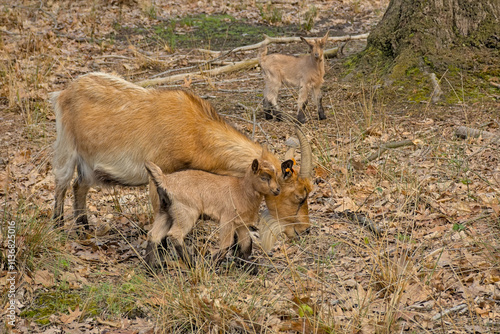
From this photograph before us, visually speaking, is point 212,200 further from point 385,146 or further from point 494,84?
point 494,84

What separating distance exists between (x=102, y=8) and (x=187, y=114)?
12815 millimetres

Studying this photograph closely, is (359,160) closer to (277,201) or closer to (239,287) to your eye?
(277,201)

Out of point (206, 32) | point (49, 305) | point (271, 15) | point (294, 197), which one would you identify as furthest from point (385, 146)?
point (271, 15)

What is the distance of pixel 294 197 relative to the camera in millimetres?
5566

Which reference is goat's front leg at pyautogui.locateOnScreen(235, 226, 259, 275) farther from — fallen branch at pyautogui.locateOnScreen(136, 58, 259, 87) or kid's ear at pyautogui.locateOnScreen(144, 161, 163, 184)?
fallen branch at pyautogui.locateOnScreen(136, 58, 259, 87)

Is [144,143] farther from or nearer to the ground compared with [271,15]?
farther from the ground

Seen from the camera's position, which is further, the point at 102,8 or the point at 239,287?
the point at 102,8

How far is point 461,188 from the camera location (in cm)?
655

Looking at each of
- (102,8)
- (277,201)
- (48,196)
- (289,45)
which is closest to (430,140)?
(277,201)

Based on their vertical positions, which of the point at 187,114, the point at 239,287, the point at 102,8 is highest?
the point at 187,114

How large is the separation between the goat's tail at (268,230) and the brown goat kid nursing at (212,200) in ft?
0.83

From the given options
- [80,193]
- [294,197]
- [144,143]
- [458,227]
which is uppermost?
[144,143]

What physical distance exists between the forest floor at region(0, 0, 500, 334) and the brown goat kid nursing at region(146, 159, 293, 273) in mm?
214

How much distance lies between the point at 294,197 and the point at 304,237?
1.25 feet
